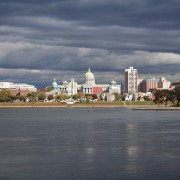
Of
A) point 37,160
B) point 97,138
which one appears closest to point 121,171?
point 37,160

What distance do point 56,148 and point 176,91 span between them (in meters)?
128

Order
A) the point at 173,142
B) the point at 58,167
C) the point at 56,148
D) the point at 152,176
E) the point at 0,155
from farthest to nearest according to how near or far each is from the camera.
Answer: the point at 173,142 → the point at 56,148 → the point at 0,155 → the point at 58,167 → the point at 152,176

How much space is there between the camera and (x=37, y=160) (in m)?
34.2

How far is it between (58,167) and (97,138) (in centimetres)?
1864

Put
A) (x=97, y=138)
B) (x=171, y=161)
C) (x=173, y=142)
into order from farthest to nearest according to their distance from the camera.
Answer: (x=97, y=138) → (x=173, y=142) → (x=171, y=161)

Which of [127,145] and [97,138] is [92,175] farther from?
[97,138]

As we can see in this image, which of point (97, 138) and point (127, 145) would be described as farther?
point (97, 138)

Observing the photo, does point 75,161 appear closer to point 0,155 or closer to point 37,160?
point 37,160

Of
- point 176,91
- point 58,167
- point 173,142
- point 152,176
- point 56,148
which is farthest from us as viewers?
point 176,91

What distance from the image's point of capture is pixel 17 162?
109ft

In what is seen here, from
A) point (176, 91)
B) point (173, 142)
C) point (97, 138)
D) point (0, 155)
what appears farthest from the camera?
point (176, 91)

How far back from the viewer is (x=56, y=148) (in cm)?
4091

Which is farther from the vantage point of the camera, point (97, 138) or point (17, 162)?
point (97, 138)

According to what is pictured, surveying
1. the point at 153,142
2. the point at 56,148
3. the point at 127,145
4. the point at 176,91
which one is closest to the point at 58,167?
the point at 56,148
